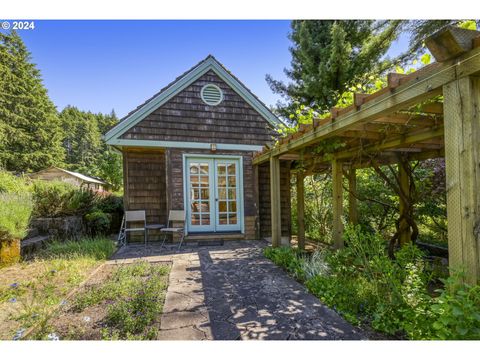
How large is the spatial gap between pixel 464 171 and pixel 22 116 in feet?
85.6

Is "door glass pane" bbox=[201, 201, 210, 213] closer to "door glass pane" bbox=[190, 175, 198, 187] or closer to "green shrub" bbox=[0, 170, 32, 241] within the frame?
"door glass pane" bbox=[190, 175, 198, 187]

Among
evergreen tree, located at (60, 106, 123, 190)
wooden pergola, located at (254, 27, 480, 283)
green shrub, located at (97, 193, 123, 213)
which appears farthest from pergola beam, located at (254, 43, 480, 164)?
evergreen tree, located at (60, 106, 123, 190)

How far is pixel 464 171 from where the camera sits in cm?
154

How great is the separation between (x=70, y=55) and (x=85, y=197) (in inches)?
160

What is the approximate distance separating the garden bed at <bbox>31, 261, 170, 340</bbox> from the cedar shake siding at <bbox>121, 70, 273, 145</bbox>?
3649 mm

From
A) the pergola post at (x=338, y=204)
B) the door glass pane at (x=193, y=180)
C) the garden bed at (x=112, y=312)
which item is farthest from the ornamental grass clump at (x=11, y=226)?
the pergola post at (x=338, y=204)

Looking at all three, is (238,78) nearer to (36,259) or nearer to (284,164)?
(284,164)

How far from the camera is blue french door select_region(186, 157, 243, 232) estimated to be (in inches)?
240

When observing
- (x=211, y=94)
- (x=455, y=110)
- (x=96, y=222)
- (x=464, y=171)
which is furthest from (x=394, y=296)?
(x=96, y=222)

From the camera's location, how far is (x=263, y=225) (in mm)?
6582

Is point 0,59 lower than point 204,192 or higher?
higher
